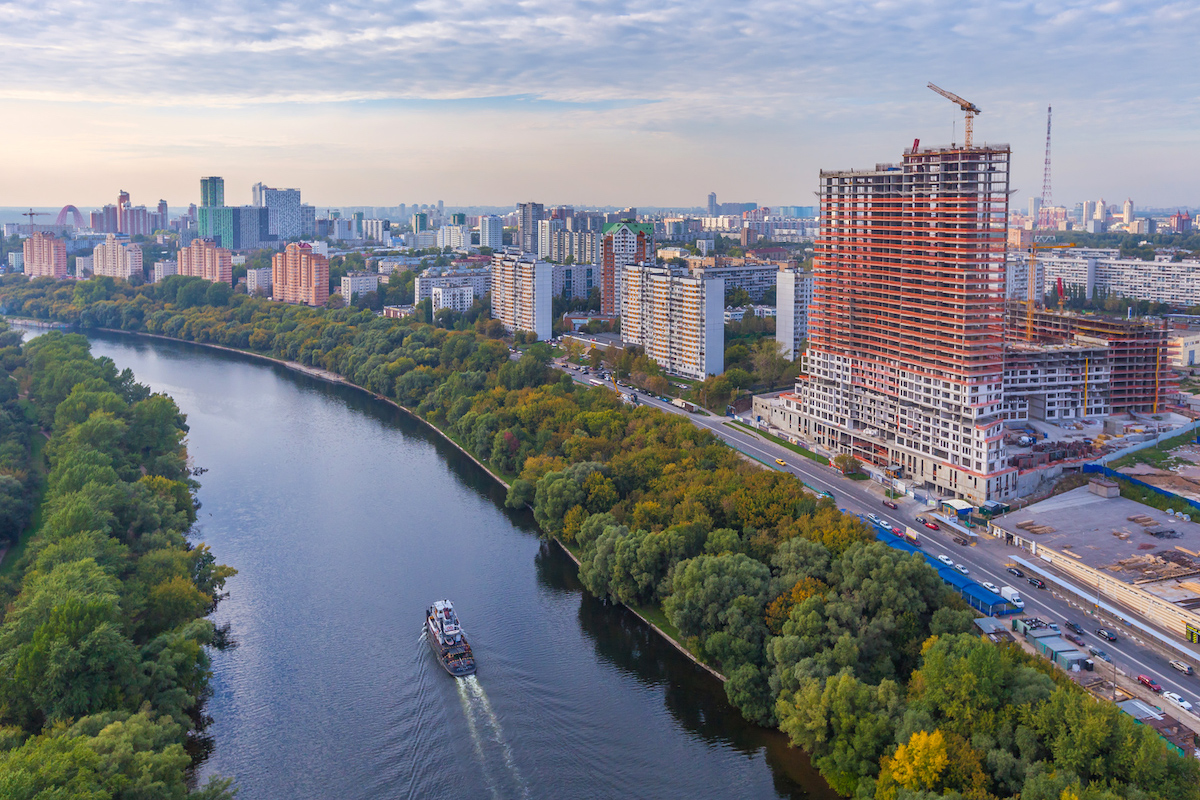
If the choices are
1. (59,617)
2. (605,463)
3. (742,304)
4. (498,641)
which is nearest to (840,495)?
(605,463)

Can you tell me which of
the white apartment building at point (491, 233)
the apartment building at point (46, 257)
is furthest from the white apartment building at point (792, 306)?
the apartment building at point (46, 257)

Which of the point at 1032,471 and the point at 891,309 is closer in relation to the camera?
the point at 1032,471

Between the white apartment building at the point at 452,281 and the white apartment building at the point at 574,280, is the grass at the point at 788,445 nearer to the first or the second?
the white apartment building at the point at 452,281

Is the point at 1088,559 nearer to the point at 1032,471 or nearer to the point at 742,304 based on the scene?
the point at 1032,471

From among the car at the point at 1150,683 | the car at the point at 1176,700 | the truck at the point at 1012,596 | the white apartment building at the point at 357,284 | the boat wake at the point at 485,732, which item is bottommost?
the boat wake at the point at 485,732

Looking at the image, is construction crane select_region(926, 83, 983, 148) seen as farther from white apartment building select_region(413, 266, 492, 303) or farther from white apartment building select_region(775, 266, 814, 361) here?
white apartment building select_region(413, 266, 492, 303)
